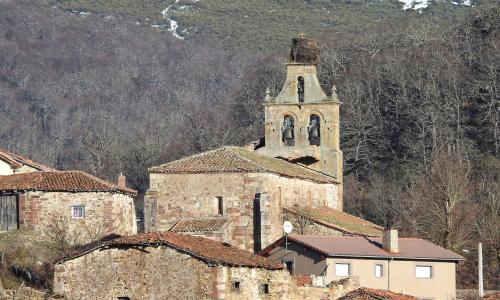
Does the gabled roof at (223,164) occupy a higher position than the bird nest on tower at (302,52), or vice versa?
the bird nest on tower at (302,52)

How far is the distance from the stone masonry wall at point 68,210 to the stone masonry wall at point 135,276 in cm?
1424

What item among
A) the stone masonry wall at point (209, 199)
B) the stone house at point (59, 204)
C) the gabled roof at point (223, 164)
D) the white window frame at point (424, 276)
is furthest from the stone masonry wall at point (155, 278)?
the gabled roof at point (223, 164)

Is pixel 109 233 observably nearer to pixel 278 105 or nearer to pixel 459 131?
pixel 278 105

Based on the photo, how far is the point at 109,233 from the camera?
6800cm

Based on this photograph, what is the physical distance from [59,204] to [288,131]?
12.0 meters

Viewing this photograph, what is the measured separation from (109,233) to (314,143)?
40.6 ft

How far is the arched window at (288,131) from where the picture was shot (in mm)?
77312

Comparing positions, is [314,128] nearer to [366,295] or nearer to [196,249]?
[196,249]

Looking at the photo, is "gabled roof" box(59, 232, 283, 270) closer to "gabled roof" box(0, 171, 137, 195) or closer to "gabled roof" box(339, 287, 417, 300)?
"gabled roof" box(339, 287, 417, 300)

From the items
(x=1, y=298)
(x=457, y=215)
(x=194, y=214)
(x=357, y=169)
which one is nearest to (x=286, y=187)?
(x=194, y=214)

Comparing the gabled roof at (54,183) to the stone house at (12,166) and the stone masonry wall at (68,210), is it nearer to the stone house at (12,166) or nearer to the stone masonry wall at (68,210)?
the stone masonry wall at (68,210)

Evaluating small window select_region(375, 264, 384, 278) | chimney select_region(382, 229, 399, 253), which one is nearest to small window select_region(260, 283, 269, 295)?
small window select_region(375, 264, 384, 278)

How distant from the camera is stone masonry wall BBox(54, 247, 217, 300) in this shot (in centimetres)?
5159

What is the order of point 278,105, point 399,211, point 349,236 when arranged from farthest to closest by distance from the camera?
point 399,211, point 278,105, point 349,236
